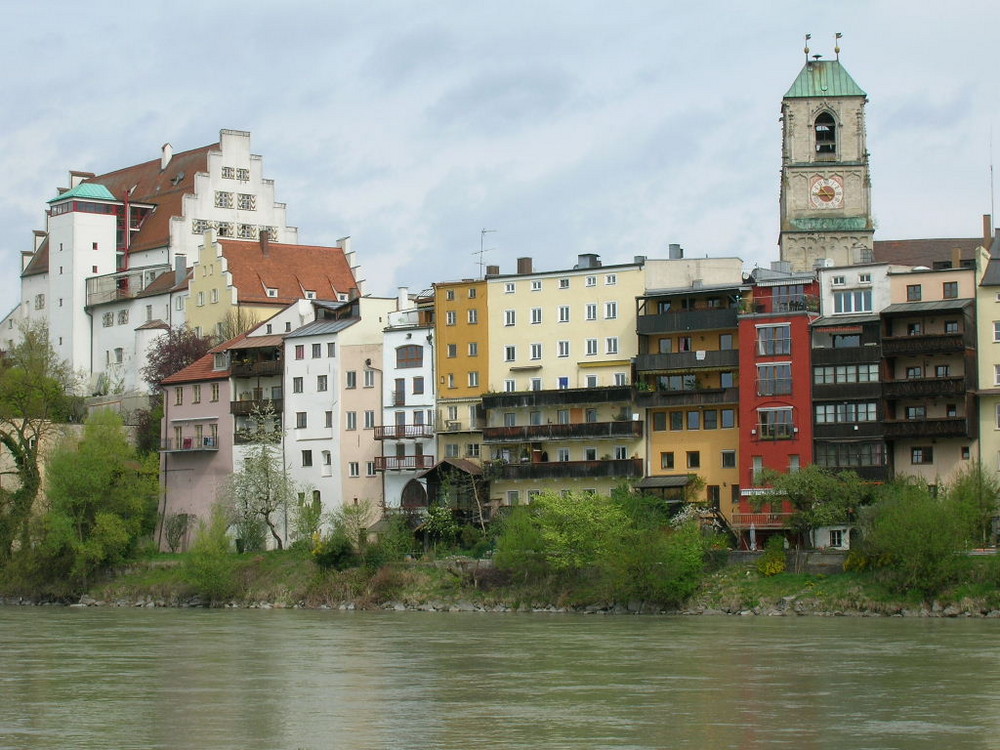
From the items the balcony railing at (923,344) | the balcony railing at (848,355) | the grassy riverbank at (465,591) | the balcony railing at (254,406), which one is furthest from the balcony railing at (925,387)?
the balcony railing at (254,406)

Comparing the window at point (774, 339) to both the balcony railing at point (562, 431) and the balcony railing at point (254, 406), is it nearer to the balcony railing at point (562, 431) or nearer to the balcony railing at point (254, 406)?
the balcony railing at point (562, 431)

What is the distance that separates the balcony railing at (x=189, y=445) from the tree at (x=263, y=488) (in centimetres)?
398

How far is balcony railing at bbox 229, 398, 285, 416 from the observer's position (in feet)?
341

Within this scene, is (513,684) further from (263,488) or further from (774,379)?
(263,488)

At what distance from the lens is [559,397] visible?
93000 millimetres

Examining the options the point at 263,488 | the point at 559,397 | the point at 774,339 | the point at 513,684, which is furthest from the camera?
the point at 263,488

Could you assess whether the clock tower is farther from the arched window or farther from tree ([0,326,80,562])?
tree ([0,326,80,562])

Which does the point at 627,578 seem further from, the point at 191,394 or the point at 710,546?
the point at 191,394

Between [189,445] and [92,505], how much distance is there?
34.0ft

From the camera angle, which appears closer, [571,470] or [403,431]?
[571,470]

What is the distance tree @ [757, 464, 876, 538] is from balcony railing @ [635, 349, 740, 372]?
863 centimetres

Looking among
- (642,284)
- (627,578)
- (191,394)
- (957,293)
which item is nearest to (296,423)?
(191,394)

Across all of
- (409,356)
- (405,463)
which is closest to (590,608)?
(405,463)

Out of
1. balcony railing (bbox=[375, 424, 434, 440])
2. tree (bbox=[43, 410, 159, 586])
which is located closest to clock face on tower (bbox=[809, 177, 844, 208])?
balcony railing (bbox=[375, 424, 434, 440])
